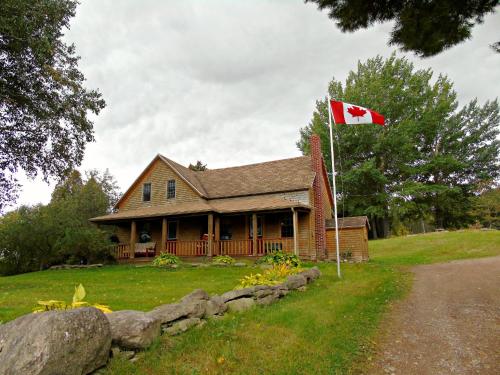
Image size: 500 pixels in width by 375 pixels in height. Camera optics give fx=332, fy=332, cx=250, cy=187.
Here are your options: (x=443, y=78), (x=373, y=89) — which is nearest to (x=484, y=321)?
(x=373, y=89)

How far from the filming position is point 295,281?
30.9ft

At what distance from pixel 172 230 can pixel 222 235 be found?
11.6 feet

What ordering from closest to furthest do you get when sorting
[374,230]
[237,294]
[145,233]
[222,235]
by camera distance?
[237,294] → [222,235] → [145,233] → [374,230]

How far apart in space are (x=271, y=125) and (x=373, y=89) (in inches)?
572

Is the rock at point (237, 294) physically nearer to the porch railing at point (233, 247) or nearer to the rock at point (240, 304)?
the rock at point (240, 304)

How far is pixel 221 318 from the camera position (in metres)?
6.03

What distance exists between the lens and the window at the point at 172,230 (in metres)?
22.1

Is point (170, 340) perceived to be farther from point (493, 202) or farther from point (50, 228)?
point (493, 202)

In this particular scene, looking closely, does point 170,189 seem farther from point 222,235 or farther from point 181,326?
point 181,326

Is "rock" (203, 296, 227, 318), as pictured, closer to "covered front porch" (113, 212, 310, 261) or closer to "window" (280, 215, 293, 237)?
"covered front porch" (113, 212, 310, 261)

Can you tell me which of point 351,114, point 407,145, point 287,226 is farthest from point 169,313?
point 407,145

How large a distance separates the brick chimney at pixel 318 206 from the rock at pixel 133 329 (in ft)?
51.1

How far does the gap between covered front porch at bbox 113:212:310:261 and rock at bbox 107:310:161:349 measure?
43.5ft

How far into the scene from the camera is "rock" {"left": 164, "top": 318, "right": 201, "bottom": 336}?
16.3 feet
